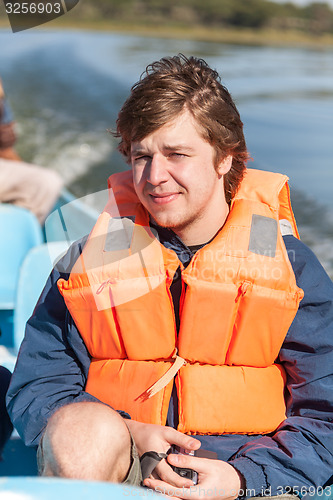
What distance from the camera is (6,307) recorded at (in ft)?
7.17

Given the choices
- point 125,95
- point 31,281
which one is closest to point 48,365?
point 31,281

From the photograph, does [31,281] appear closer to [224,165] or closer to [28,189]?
[224,165]

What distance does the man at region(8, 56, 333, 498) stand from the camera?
109 centimetres

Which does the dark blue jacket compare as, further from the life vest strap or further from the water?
the water

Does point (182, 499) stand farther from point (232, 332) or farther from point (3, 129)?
point (3, 129)

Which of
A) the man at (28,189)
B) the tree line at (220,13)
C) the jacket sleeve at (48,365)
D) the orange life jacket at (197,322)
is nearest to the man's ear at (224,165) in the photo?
the orange life jacket at (197,322)

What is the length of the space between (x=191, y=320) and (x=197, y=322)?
12mm

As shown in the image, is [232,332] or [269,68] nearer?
[232,332]

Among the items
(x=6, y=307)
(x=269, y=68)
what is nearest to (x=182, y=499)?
(x=6, y=307)

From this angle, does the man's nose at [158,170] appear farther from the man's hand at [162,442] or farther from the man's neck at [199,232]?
the man's hand at [162,442]

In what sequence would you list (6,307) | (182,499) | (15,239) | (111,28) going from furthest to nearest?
1. (111,28)
2. (15,239)
3. (6,307)
4. (182,499)

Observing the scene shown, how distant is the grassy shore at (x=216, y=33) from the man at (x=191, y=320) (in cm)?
1015

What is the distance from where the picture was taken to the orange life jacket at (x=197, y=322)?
111 cm

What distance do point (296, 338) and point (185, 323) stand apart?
22 centimetres
